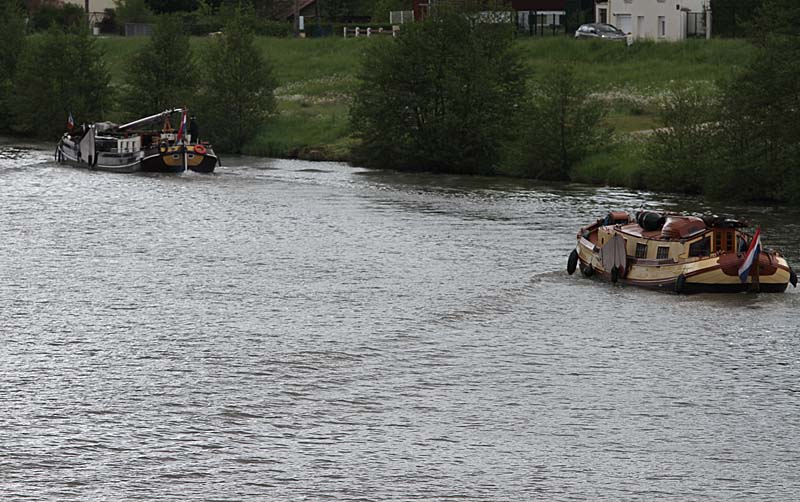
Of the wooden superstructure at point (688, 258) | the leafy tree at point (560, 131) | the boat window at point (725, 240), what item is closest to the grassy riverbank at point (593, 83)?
the leafy tree at point (560, 131)

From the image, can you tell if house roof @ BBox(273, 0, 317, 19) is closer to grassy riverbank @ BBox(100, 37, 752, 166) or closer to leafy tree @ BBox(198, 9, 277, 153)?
grassy riverbank @ BBox(100, 37, 752, 166)

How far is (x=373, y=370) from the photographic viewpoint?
31.6m

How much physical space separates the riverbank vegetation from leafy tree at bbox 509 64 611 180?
7cm

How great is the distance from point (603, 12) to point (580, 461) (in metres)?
89.9

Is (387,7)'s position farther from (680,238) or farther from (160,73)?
(680,238)

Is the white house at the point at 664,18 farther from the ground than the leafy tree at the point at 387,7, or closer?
closer

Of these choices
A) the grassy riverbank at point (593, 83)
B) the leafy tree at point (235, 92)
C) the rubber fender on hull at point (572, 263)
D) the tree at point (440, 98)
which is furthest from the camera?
the leafy tree at point (235, 92)

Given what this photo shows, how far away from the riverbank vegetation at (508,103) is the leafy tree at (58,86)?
0.15 metres

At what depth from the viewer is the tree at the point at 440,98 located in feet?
257

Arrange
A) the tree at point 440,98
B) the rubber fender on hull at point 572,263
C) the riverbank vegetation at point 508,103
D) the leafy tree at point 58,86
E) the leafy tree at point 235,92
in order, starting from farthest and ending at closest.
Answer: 1. the leafy tree at point 58,86
2. the leafy tree at point 235,92
3. the tree at point 440,98
4. the riverbank vegetation at point 508,103
5. the rubber fender on hull at point 572,263

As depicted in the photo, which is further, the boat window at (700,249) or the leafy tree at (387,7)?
the leafy tree at (387,7)

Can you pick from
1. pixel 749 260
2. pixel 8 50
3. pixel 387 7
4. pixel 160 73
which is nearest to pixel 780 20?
pixel 749 260

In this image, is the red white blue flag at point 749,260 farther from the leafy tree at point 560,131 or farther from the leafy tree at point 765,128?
the leafy tree at point 560,131

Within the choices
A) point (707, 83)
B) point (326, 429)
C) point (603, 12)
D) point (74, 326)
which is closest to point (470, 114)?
point (707, 83)
